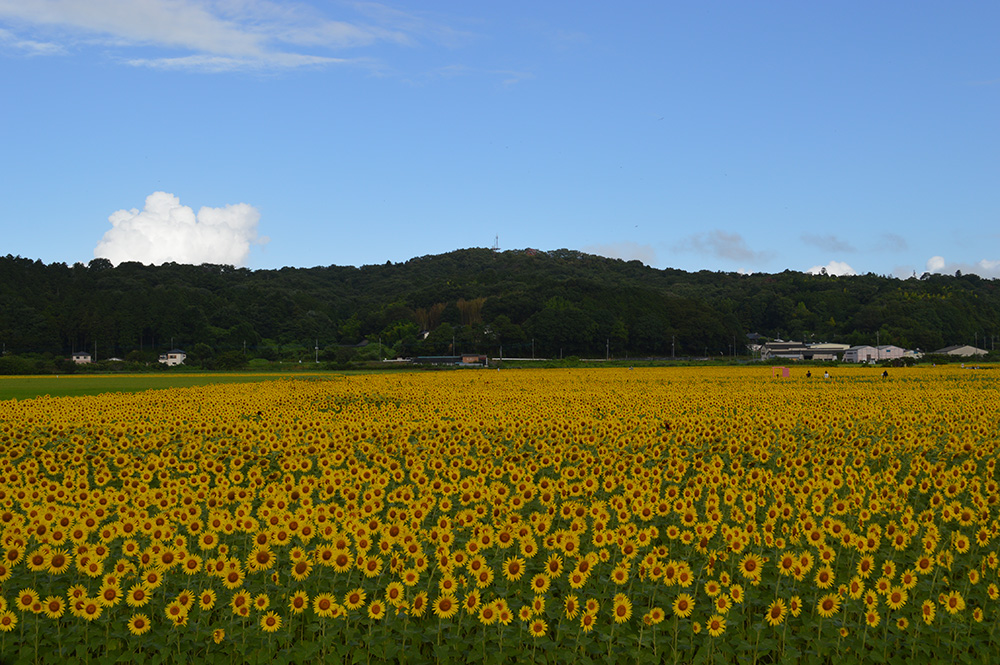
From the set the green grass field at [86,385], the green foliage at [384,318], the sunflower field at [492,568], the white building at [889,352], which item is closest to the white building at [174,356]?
the green foliage at [384,318]

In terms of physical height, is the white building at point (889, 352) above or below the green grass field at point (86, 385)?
above

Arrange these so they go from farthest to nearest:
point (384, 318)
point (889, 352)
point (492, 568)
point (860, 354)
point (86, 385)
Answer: point (384, 318)
point (889, 352)
point (860, 354)
point (86, 385)
point (492, 568)

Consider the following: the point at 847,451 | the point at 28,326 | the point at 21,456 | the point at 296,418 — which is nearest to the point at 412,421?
the point at 296,418

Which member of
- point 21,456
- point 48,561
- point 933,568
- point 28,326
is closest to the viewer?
point 48,561

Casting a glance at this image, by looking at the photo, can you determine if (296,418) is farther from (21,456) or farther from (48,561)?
(48,561)

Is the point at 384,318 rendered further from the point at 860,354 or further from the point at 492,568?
the point at 492,568

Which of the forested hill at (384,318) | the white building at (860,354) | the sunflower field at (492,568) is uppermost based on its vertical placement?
the forested hill at (384,318)

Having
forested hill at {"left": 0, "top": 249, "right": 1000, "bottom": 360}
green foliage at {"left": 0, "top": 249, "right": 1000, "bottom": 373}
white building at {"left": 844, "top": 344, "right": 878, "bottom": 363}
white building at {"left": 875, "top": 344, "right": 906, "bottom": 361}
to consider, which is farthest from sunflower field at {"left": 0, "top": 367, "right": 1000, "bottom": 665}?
white building at {"left": 875, "top": 344, "right": 906, "bottom": 361}

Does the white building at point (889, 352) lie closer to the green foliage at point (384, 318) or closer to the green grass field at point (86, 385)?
the green foliage at point (384, 318)

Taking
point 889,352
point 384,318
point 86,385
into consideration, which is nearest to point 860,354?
point 889,352

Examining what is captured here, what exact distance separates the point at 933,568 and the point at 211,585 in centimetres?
796

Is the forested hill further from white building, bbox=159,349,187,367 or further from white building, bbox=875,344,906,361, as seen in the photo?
white building, bbox=875,344,906,361

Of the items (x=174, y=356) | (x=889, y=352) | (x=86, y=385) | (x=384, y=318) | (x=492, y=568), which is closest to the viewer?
(x=492, y=568)

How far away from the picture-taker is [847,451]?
13016 mm
